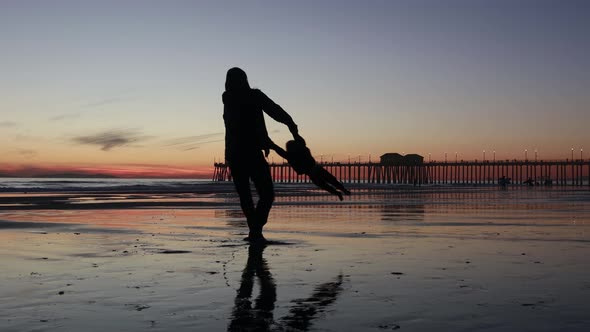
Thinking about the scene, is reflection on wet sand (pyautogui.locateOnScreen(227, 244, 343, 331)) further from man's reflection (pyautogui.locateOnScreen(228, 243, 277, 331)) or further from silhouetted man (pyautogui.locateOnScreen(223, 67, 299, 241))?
silhouetted man (pyautogui.locateOnScreen(223, 67, 299, 241))

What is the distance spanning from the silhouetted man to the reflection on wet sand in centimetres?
312

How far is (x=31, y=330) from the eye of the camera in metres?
3.52

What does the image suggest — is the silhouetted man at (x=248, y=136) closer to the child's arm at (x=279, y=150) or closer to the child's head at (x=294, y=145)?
the child's arm at (x=279, y=150)

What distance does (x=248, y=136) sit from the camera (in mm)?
8891

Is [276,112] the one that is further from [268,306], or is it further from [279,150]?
[268,306]

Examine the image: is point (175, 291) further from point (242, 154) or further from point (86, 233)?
point (86, 233)

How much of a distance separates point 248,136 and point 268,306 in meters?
4.87

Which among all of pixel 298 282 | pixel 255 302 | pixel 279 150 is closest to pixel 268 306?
pixel 255 302

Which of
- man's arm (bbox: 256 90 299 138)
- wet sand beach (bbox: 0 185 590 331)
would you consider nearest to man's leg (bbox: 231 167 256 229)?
wet sand beach (bbox: 0 185 590 331)

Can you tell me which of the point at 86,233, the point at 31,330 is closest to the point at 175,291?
the point at 31,330

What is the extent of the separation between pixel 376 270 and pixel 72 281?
2629 millimetres

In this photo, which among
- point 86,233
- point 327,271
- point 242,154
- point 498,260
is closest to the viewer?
point 327,271

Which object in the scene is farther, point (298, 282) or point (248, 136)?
point (248, 136)

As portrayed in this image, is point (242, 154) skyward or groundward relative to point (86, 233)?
skyward
